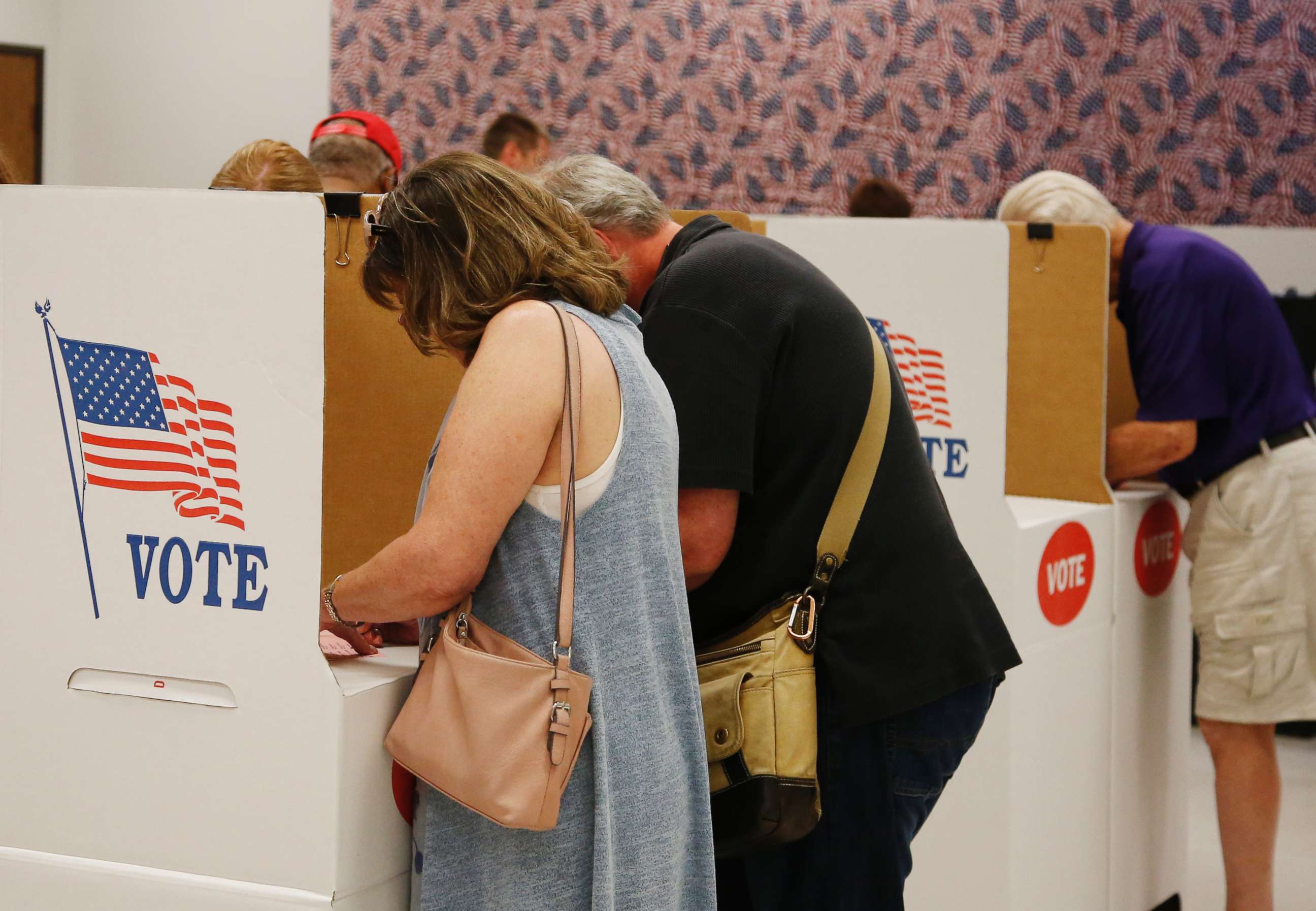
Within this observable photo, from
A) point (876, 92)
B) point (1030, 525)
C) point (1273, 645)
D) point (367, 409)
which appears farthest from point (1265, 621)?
point (876, 92)

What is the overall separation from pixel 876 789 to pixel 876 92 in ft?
13.5

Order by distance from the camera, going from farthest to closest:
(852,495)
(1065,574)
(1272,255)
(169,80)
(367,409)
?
(169,80) → (1272,255) → (1065,574) → (367,409) → (852,495)

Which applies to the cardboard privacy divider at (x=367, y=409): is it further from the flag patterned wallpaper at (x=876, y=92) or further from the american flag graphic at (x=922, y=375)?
the flag patterned wallpaper at (x=876, y=92)

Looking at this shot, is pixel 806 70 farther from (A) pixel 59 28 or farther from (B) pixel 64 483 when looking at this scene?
(B) pixel 64 483

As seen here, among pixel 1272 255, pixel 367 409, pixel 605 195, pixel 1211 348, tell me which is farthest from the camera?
pixel 1272 255

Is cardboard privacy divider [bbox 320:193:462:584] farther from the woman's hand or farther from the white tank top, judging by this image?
the white tank top

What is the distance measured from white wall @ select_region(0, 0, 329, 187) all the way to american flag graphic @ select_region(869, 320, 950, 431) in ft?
13.3

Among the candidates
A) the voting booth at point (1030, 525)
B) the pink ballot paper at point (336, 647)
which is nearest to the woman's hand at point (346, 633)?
the pink ballot paper at point (336, 647)

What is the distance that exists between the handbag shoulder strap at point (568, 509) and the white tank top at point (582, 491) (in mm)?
10

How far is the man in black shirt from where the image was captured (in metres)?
1.54

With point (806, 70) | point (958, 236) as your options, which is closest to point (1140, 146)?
point (806, 70)

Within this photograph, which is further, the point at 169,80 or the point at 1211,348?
the point at 169,80

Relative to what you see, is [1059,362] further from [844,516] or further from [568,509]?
[568,509]

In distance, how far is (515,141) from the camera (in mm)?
4105
